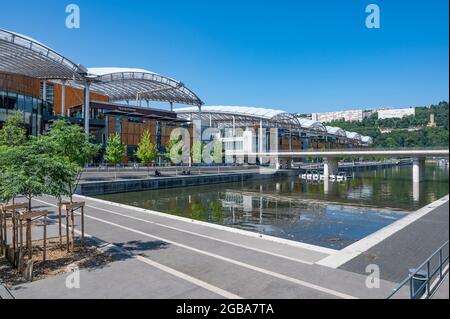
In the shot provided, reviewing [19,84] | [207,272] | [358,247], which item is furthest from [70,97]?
[358,247]

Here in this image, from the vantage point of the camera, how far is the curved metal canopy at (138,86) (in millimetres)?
54438

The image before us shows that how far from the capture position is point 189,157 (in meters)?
67.6

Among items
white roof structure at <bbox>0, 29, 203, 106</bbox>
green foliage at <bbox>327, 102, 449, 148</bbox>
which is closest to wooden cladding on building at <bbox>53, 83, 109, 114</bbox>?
white roof structure at <bbox>0, 29, 203, 106</bbox>

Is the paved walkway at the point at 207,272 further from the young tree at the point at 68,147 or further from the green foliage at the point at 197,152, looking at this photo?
the green foliage at the point at 197,152

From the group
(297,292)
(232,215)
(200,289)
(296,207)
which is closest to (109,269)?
(200,289)

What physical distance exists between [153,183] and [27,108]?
27.3m

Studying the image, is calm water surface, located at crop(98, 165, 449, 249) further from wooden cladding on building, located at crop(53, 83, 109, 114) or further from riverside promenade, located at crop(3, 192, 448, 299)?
wooden cladding on building, located at crop(53, 83, 109, 114)

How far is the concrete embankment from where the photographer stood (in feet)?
109

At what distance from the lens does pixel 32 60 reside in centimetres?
4697

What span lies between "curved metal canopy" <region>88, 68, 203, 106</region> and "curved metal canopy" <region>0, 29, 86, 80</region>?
406 cm

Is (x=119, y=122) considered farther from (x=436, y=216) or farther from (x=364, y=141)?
(x=364, y=141)

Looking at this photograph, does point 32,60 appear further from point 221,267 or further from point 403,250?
point 403,250

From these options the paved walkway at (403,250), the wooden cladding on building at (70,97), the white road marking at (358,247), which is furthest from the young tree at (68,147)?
the wooden cladding on building at (70,97)

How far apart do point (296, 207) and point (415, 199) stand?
1499 centimetres
